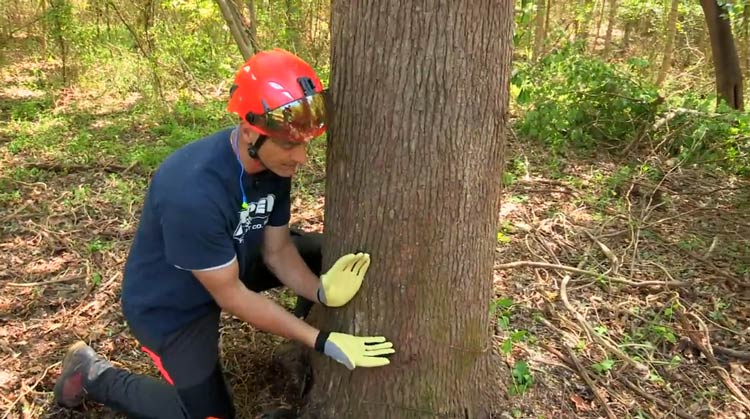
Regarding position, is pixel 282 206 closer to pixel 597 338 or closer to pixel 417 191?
pixel 417 191

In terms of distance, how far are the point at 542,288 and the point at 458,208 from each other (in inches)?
64.2

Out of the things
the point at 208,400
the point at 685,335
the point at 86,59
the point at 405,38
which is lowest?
the point at 685,335

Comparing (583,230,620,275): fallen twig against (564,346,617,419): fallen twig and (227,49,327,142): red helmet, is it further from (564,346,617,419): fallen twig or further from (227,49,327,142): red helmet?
(227,49,327,142): red helmet

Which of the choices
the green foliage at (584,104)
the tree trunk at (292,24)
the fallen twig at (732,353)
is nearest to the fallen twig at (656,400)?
the fallen twig at (732,353)

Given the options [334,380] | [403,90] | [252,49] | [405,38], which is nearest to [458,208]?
[403,90]

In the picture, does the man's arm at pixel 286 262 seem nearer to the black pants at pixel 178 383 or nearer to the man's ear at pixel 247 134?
the black pants at pixel 178 383

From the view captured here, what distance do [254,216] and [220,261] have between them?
30cm

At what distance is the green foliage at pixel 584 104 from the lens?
5445mm

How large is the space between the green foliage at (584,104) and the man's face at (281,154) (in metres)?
3.98

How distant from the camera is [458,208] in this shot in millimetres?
1964

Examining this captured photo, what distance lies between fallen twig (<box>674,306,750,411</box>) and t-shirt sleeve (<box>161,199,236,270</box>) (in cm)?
245

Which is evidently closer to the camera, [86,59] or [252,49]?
[252,49]

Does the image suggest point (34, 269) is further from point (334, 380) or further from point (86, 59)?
point (86, 59)

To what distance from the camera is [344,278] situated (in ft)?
6.72
